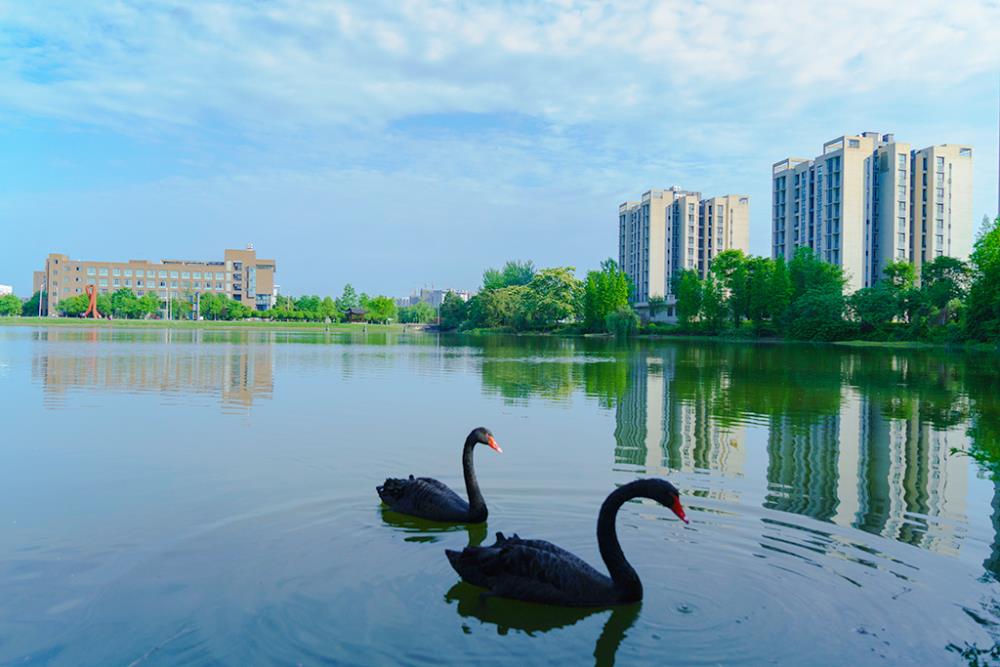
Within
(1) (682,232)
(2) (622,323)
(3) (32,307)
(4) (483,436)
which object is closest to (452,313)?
(1) (682,232)

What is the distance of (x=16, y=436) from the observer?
11.4 metres

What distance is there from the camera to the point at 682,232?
120438mm

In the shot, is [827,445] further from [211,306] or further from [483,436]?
[211,306]

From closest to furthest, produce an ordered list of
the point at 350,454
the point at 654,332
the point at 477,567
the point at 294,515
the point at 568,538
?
1. the point at 477,567
2. the point at 568,538
3. the point at 294,515
4. the point at 350,454
5. the point at 654,332

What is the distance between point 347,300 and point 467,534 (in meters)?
152

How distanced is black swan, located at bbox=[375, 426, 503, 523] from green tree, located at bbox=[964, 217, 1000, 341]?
47065 millimetres

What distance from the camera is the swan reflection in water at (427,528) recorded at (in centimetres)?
683

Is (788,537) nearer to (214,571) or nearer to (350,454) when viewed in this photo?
(214,571)

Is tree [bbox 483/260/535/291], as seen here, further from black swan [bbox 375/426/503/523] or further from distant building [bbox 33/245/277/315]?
black swan [bbox 375/426/503/523]

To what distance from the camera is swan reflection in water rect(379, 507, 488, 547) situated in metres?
6.83

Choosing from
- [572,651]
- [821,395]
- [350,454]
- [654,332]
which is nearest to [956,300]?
[654,332]

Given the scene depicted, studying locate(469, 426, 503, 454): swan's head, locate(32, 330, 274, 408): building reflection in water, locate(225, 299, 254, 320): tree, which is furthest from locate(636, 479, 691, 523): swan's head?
locate(225, 299, 254, 320): tree

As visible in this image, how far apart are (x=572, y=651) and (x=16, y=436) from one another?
10293 mm

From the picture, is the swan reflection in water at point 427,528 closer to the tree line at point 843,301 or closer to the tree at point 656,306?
the tree line at point 843,301
